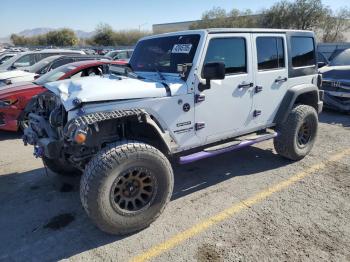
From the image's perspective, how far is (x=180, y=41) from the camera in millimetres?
4250

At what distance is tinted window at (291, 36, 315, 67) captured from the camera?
5238 millimetres

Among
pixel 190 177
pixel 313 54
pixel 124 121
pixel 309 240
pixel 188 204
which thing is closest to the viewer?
pixel 309 240

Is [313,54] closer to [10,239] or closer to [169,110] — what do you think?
[169,110]

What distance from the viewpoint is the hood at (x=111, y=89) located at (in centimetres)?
329

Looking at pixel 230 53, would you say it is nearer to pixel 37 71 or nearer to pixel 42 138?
pixel 42 138

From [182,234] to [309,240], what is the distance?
126 cm

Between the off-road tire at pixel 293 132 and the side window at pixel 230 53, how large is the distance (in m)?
1.25

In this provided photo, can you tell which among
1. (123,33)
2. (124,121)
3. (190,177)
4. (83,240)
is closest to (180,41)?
(124,121)

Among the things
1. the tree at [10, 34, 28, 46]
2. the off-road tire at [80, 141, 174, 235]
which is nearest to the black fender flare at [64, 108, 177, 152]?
the off-road tire at [80, 141, 174, 235]

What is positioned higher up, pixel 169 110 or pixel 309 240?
pixel 169 110

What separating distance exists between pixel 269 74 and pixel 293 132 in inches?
39.5

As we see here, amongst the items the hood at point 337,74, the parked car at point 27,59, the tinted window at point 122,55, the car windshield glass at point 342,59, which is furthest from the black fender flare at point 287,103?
the tinted window at point 122,55

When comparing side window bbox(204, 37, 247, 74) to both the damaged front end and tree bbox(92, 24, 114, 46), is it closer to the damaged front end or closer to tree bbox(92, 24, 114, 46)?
the damaged front end

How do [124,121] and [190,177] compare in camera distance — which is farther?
[190,177]
